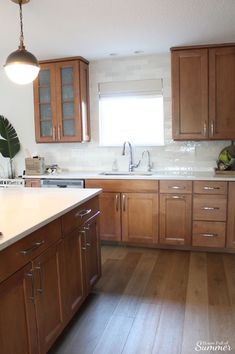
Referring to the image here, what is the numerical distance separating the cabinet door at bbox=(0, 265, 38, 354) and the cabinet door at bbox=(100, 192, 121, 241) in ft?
7.10

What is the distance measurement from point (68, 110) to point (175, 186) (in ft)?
5.55

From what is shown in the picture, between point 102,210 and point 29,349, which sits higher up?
point 102,210

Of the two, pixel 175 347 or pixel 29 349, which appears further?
pixel 175 347

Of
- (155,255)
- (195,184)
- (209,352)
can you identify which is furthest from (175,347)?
(195,184)

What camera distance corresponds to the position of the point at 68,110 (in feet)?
13.1

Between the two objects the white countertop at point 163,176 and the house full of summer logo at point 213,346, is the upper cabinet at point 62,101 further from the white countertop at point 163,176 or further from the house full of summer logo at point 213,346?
the house full of summer logo at point 213,346

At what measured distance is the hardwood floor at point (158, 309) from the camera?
200 cm

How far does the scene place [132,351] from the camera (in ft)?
6.37

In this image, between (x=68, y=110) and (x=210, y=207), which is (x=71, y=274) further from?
(x=68, y=110)

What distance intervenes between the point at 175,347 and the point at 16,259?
1.20m

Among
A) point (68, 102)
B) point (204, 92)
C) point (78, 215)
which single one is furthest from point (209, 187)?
point (68, 102)

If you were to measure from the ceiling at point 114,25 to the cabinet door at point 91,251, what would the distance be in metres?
1.71

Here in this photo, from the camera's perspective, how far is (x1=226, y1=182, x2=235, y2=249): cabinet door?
3.39 metres

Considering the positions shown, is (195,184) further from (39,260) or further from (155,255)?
(39,260)
